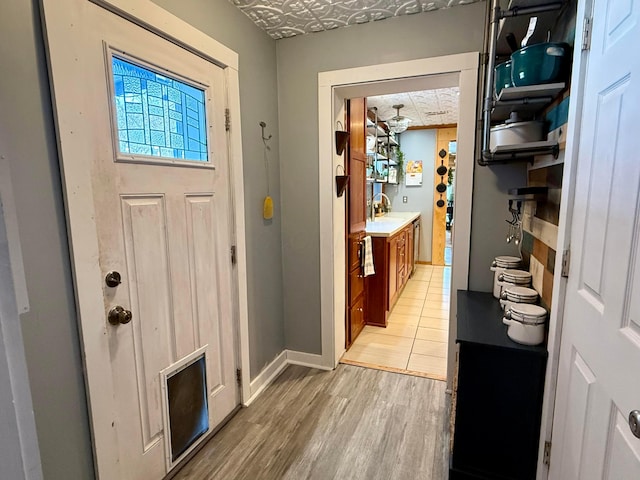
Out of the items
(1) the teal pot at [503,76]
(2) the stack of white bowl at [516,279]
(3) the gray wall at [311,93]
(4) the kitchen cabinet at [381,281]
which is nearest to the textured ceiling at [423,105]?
(3) the gray wall at [311,93]

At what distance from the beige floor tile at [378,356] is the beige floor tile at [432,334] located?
40 centimetres

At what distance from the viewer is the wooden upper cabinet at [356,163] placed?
9.30 feet

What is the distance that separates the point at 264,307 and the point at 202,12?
69.3 inches

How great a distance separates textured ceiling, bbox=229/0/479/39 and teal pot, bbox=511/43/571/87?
88 centimetres

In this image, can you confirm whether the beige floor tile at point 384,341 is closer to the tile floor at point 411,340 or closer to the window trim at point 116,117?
the tile floor at point 411,340

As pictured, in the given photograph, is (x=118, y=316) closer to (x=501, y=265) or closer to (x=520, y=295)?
(x=520, y=295)

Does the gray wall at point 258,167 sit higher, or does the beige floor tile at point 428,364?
the gray wall at point 258,167

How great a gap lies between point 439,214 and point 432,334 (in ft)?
10.4

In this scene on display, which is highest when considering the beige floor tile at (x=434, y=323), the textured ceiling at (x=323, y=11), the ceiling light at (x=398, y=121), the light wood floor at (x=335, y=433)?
the textured ceiling at (x=323, y=11)

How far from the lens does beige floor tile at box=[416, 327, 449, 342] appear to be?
10.4 ft

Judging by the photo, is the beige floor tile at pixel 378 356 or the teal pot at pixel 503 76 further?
the beige floor tile at pixel 378 356

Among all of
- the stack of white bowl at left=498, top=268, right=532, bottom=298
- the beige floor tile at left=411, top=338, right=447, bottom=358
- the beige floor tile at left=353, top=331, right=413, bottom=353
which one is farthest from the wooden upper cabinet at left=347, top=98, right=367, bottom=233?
the stack of white bowl at left=498, top=268, right=532, bottom=298

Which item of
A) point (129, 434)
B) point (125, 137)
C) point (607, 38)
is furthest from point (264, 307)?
point (607, 38)

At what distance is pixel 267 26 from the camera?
7.22ft
